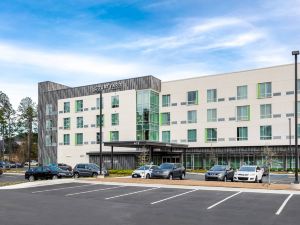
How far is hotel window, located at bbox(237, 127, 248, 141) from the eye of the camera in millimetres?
54812

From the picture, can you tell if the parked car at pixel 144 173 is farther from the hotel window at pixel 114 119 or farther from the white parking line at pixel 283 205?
the hotel window at pixel 114 119

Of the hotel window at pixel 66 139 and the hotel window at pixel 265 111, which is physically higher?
the hotel window at pixel 265 111

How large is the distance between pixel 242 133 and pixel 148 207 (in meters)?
40.8

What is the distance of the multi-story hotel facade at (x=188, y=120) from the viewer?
5266 cm

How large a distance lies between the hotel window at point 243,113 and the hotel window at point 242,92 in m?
1.42

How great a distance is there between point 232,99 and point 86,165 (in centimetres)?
2638

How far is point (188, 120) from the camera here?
59312mm

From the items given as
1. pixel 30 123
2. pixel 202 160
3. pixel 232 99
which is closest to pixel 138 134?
pixel 202 160

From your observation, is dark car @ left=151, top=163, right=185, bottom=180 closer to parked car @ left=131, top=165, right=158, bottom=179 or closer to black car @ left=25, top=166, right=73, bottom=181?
parked car @ left=131, top=165, right=158, bottom=179

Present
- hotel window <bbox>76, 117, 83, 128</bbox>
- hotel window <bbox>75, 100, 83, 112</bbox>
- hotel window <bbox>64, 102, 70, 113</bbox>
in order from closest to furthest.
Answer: hotel window <bbox>76, 117, 83, 128</bbox> → hotel window <bbox>75, 100, 83, 112</bbox> → hotel window <bbox>64, 102, 70, 113</bbox>

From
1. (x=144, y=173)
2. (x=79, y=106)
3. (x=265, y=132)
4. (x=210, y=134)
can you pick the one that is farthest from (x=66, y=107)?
(x=144, y=173)

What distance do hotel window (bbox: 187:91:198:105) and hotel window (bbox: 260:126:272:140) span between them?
10645mm

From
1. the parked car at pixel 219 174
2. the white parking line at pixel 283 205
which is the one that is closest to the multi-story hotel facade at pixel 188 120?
the parked car at pixel 219 174

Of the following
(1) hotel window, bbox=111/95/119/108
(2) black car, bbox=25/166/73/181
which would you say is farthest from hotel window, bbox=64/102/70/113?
(2) black car, bbox=25/166/73/181
